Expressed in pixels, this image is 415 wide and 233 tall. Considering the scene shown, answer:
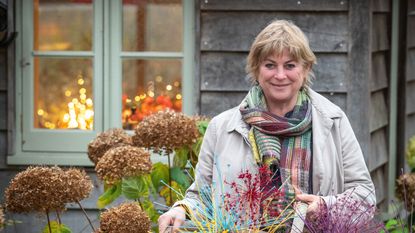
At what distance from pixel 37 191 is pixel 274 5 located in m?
1.99

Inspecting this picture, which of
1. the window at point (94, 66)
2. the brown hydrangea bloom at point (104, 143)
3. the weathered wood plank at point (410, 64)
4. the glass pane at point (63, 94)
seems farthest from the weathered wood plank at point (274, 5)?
the weathered wood plank at point (410, 64)

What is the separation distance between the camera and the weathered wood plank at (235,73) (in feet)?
17.8

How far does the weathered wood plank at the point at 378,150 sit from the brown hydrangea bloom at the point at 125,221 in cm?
204

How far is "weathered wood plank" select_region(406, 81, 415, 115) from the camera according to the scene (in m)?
6.66

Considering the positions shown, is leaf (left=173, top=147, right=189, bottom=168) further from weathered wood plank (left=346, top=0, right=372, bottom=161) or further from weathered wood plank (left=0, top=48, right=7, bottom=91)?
weathered wood plank (left=0, top=48, right=7, bottom=91)

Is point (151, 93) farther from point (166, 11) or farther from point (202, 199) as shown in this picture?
point (202, 199)

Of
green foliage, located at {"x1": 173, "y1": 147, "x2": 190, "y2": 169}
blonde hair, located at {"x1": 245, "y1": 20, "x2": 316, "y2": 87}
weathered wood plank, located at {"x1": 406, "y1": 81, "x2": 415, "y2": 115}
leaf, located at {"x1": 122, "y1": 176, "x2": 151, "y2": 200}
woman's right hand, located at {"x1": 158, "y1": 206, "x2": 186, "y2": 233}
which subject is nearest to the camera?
woman's right hand, located at {"x1": 158, "y1": 206, "x2": 186, "y2": 233}

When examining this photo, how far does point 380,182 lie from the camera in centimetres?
628

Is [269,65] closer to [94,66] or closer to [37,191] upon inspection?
[37,191]

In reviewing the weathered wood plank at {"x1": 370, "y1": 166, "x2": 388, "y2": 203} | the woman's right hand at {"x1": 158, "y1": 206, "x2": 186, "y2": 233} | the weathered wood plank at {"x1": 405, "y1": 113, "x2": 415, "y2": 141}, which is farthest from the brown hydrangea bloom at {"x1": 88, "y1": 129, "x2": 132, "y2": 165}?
the weathered wood plank at {"x1": 405, "y1": 113, "x2": 415, "y2": 141}

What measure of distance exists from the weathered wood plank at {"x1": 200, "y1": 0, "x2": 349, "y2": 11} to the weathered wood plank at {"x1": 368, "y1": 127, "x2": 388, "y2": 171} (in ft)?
3.01

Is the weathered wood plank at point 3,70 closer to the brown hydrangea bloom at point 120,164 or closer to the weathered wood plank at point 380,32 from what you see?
the brown hydrangea bloom at point 120,164

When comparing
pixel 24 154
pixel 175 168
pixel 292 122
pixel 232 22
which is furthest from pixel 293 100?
pixel 24 154

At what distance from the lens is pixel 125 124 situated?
5.65 m
